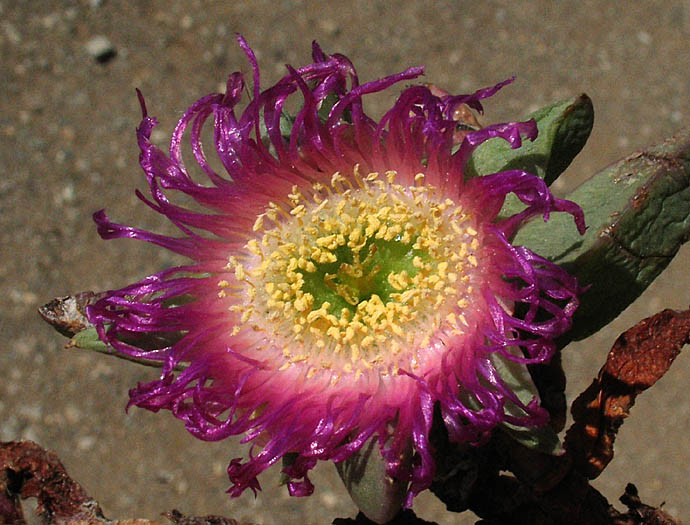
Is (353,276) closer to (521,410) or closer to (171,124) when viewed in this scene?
(521,410)

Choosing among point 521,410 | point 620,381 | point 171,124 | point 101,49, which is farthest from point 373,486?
point 101,49

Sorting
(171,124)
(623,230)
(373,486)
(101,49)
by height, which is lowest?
(373,486)

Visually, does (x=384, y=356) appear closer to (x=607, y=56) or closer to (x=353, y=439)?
(x=353, y=439)

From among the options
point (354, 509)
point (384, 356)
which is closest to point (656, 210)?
point (384, 356)

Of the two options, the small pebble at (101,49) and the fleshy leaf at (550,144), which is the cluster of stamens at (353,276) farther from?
the small pebble at (101,49)

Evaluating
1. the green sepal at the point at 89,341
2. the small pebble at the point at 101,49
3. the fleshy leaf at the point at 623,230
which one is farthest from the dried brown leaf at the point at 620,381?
the small pebble at the point at 101,49

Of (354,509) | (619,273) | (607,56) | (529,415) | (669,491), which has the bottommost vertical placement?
(669,491)

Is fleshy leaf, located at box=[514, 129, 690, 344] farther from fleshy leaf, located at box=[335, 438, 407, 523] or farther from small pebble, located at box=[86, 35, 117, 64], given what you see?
A: small pebble, located at box=[86, 35, 117, 64]
